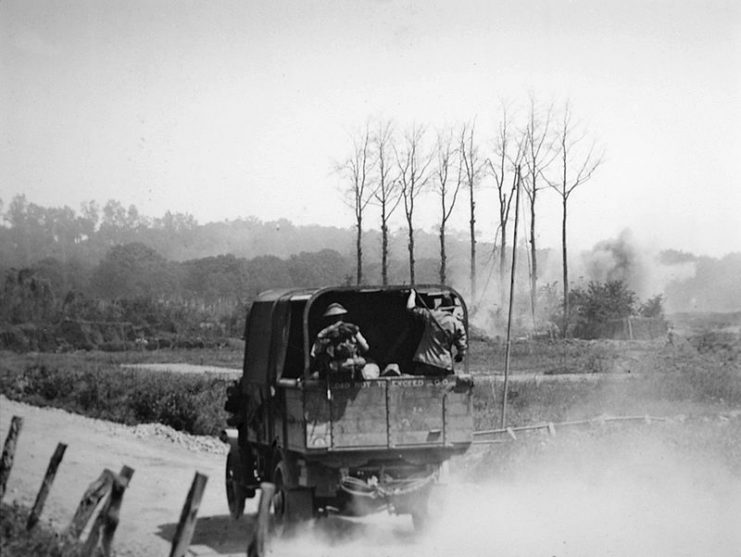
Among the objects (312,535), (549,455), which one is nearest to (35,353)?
(549,455)

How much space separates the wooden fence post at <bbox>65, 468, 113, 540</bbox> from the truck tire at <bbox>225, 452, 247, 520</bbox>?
15.3 ft

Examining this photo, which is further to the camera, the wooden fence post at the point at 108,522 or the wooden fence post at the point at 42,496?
the wooden fence post at the point at 42,496

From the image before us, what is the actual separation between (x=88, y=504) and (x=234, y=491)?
5004mm

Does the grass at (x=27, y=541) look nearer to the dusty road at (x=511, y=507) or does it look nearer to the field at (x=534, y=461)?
the dusty road at (x=511, y=507)

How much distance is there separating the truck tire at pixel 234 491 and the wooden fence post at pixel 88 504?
A: 4675 mm

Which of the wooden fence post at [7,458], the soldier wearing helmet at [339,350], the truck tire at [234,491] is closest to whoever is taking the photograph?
the soldier wearing helmet at [339,350]

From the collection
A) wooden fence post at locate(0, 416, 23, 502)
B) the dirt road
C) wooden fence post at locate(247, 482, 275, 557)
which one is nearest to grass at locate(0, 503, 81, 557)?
wooden fence post at locate(0, 416, 23, 502)

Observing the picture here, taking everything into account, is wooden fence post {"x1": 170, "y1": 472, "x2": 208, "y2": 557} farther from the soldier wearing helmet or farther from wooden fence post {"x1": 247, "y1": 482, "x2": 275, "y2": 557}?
the soldier wearing helmet

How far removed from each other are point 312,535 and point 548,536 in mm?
3330

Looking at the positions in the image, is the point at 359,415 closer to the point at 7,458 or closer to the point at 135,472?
the point at 7,458

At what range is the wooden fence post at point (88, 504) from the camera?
1174cm

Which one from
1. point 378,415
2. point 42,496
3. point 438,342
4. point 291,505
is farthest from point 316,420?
point 42,496

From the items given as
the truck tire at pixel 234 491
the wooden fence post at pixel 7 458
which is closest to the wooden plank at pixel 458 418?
the truck tire at pixel 234 491

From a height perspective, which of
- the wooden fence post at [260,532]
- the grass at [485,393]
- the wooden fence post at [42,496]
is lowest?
the grass at [485,393]
